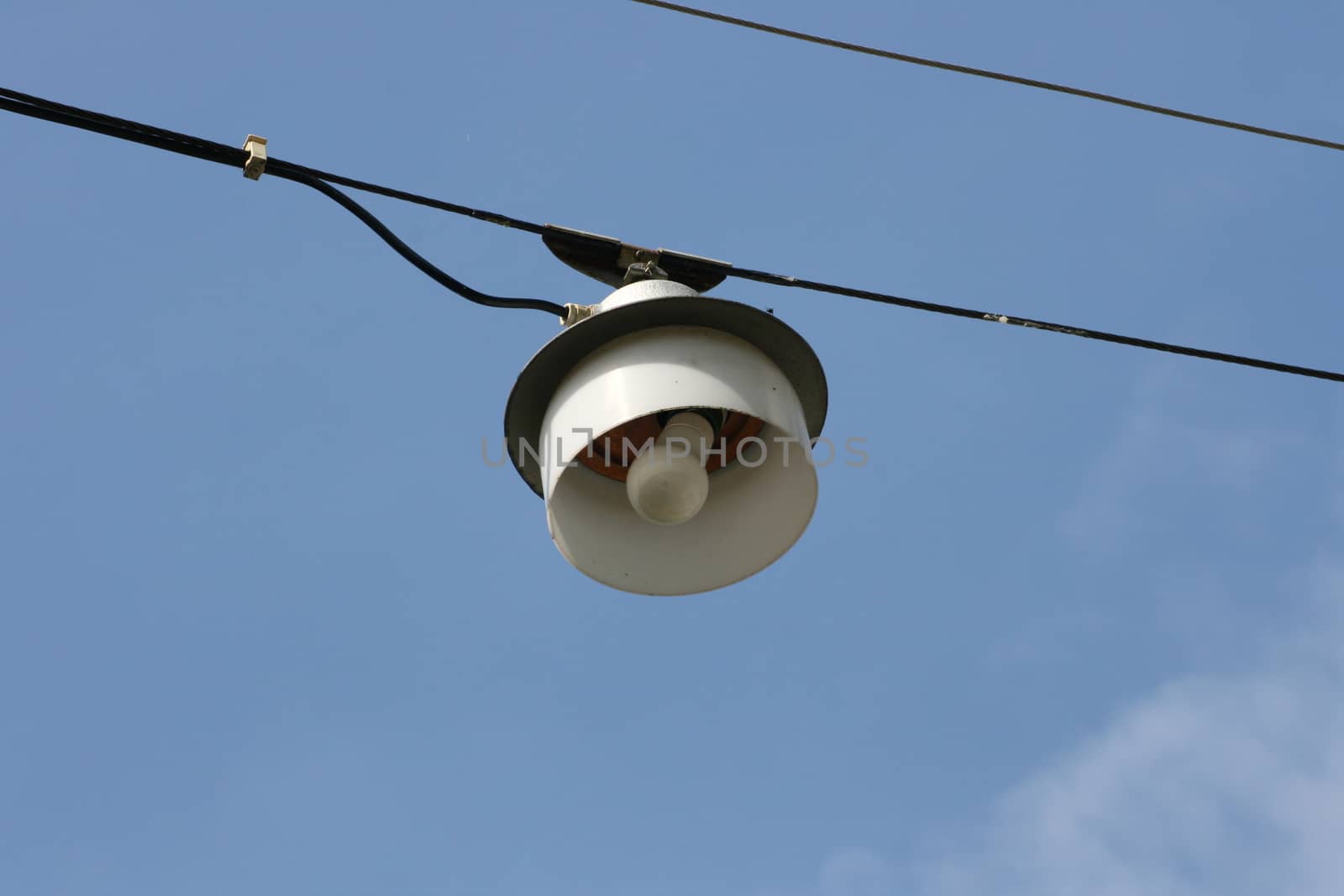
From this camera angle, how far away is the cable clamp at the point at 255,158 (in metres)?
3.38

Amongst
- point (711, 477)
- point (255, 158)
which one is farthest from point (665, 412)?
point (255, 158)

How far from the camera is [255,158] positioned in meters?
3.38

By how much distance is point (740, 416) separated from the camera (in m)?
3.49

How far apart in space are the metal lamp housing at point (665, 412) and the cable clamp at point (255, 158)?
0.77 metres

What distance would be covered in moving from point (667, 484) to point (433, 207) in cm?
87

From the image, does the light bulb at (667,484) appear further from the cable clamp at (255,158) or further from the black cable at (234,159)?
the cable clamp at (255,158)

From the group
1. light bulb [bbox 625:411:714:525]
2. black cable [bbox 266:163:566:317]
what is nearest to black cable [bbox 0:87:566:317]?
black cable [bbox 266:163:566:317]

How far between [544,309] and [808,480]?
0.68 m

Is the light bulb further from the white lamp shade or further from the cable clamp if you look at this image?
the cable clamp

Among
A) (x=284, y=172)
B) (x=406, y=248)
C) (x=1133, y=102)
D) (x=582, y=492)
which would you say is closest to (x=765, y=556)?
(x=582, y=492)

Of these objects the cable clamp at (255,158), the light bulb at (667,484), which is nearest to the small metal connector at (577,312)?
the light bulb at (667,484)

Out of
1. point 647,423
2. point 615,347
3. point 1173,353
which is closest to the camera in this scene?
point 615,347

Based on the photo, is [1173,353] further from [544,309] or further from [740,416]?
[544,309]

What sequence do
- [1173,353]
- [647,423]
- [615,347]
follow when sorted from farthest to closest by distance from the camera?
[1173,353], [647,423], [615,347]
